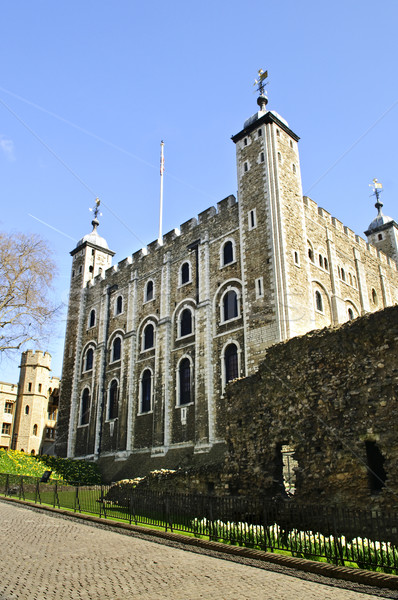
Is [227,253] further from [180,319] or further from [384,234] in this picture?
[384,234]

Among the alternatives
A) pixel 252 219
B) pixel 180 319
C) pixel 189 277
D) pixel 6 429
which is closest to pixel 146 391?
pixel 180 319

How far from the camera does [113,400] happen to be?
105ft

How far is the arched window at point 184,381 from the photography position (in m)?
26.1

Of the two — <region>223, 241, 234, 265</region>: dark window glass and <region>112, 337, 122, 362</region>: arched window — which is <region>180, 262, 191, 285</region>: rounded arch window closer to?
<region>223, 241, 234, 265</region>: dark window glass

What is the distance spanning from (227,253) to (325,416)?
15284mm

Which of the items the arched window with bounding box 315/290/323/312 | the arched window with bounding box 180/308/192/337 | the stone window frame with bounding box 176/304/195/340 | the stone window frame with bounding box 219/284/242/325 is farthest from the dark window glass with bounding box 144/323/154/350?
the arched window with bounding box 315/290/323/312

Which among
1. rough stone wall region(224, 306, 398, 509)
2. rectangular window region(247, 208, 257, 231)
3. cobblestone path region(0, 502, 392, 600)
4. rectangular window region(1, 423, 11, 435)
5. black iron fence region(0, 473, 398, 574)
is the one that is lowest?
cobblestone path region(0, 502, 392, 600)

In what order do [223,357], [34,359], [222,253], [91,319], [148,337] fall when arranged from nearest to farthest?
[223,357] < [222,253] < [148,337] < [91,319] < [34,359]

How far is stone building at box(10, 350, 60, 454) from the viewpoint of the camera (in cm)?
4341

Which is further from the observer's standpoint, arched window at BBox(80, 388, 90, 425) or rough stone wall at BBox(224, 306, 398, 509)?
arched window at BBox(80, 388, 90, 425)

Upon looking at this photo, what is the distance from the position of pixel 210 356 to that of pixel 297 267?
20.2ft

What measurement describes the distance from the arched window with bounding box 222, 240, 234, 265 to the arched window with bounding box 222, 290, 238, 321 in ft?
5.93

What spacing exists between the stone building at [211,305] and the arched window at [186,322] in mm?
66

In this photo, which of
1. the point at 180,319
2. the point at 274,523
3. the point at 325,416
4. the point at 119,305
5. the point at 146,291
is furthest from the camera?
the point at 119,305
